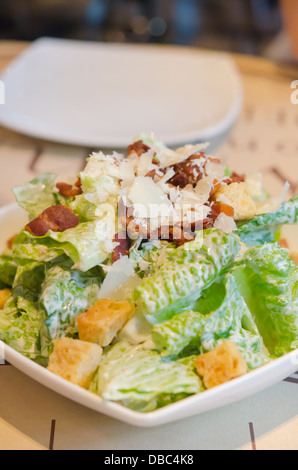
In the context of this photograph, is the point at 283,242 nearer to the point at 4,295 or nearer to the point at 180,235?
the point at 180,235

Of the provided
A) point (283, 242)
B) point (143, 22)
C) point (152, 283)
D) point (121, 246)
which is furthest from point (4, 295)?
point (143, 22)

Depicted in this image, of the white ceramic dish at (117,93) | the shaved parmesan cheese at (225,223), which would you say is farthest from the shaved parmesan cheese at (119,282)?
the white ceramic dish at (117,93)

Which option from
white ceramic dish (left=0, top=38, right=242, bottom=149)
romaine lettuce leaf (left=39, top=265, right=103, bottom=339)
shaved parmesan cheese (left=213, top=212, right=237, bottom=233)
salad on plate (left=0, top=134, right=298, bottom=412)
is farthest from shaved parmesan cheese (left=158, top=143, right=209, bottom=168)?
white ceramic dish (left=0, top=38, right=242, bottom=149)

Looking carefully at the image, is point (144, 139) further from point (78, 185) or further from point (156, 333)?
point (156, 333)

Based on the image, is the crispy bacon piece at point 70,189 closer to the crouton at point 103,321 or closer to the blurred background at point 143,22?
the crouton at point 103,321

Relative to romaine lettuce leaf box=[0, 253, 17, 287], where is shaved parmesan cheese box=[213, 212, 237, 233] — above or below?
above

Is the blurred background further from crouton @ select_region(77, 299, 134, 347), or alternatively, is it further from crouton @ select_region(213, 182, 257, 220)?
crouton @ select_region(77, 299, 134, 347)
